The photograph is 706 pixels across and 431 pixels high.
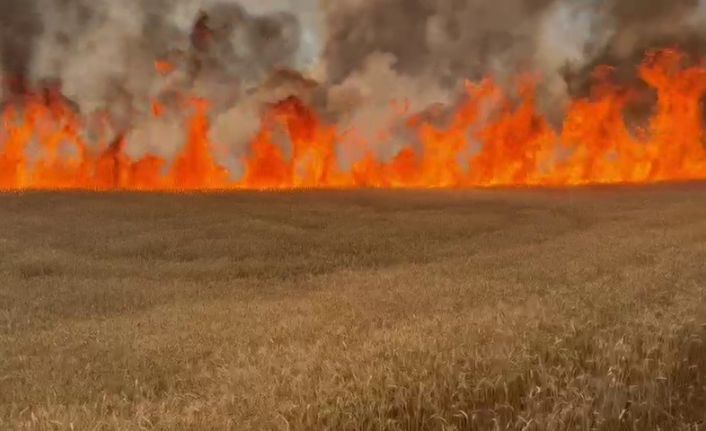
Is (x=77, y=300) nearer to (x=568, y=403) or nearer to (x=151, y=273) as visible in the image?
(x=151, y=273)

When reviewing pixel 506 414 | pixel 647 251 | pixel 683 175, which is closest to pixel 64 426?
pixel 506 414

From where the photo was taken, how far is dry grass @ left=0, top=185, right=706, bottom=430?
17.7 feet

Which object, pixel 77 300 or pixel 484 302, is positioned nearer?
pixel 484 302

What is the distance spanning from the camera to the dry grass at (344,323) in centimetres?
539

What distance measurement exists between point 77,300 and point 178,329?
481 cm

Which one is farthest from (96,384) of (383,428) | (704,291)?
(704,291)

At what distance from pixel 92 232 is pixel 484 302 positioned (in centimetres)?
1821

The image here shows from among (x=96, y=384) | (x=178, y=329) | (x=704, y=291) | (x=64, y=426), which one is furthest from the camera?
(x=178, y=329)

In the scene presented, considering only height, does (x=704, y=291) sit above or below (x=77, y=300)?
above

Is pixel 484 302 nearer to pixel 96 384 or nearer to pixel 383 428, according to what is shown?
pixel 96 384

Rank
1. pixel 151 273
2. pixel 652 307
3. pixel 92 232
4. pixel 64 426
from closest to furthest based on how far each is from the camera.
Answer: pixel 64 426, pixel 652 307, pixel 151 273, pixel 92 232

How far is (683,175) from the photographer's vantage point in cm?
5906

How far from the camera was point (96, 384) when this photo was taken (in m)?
8.38

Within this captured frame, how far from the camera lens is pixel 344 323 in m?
10.7
